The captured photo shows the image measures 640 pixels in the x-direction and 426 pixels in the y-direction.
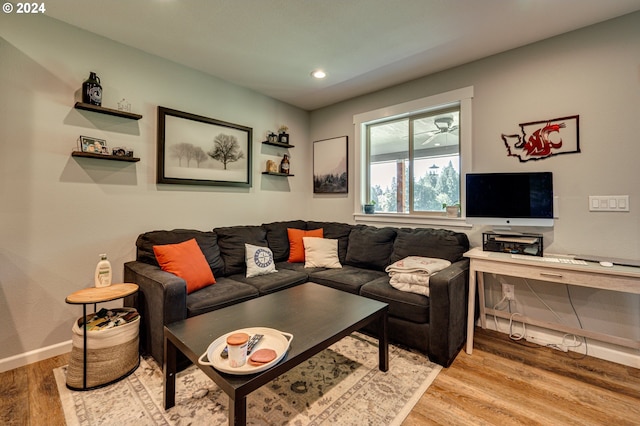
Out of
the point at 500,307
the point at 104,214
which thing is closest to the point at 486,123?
the point at 500,307

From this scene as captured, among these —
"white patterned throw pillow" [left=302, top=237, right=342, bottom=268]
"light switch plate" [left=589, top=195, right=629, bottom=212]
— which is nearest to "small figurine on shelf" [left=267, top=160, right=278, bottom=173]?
"white patterned throw pillow" [left=302, top=237, right=342, bottom=268]

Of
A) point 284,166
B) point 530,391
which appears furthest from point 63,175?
point 530,391

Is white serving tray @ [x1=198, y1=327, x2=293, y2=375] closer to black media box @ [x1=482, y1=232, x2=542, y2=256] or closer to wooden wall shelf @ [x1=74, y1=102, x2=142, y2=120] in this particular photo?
black media box @ [x1=482, y1=232, x2=542, y2=256]

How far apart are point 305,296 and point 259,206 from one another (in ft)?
5.93

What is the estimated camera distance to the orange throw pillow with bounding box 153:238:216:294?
224 cm

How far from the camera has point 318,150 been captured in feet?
13.7

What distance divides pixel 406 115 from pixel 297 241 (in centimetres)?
200

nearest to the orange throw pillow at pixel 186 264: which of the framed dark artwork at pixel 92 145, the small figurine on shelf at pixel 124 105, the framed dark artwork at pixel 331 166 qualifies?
the framed dark artwork at pixel 92 145

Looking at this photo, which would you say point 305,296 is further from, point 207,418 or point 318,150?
point 318,150

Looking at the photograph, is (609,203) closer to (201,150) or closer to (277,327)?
(277,327)

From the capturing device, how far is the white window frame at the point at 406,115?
2832 millimetres

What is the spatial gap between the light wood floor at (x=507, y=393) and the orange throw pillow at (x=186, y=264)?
960 mm

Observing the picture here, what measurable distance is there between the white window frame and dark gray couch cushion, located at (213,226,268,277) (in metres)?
1.39

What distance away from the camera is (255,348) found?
53.5 inches
